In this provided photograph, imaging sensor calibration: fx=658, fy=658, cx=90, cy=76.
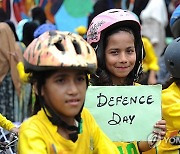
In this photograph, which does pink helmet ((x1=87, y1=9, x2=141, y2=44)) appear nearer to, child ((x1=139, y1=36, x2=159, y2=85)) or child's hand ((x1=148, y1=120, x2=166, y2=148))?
child's hand ((x1=148, y1=120, x2=166, y2=148))

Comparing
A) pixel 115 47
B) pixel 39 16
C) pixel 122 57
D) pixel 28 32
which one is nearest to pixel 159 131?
pixel 122 57

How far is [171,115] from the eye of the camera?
18.0ft

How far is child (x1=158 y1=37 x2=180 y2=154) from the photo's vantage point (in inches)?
217

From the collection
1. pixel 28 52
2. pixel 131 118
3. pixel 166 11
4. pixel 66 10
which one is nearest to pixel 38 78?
pixel 28 52

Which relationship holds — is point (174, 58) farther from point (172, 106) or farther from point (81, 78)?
point (81, 78)

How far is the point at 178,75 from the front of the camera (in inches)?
221

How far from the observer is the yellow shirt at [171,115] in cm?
549

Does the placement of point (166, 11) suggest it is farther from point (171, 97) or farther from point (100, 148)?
point (100, 148)

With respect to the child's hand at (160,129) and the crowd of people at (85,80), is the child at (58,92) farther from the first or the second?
the child's hand at (160,129)

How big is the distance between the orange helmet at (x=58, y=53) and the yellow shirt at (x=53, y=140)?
1.13 ft

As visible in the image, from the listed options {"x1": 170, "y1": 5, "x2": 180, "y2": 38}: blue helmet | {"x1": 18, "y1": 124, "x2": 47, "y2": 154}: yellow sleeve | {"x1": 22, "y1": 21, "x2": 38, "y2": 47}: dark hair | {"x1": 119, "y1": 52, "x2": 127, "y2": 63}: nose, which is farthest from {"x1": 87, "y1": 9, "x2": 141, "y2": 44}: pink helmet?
{"x1": 22, "y1": 21, "x2": 38, "y2": 47}: dark hair

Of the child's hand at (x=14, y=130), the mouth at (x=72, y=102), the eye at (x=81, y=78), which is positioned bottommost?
the child's hand at (x=14, y=130)

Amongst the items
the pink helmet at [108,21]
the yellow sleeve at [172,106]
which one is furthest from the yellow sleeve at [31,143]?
the yellow sleeve at [172,106]

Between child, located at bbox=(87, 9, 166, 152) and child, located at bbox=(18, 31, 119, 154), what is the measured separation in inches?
51.6
